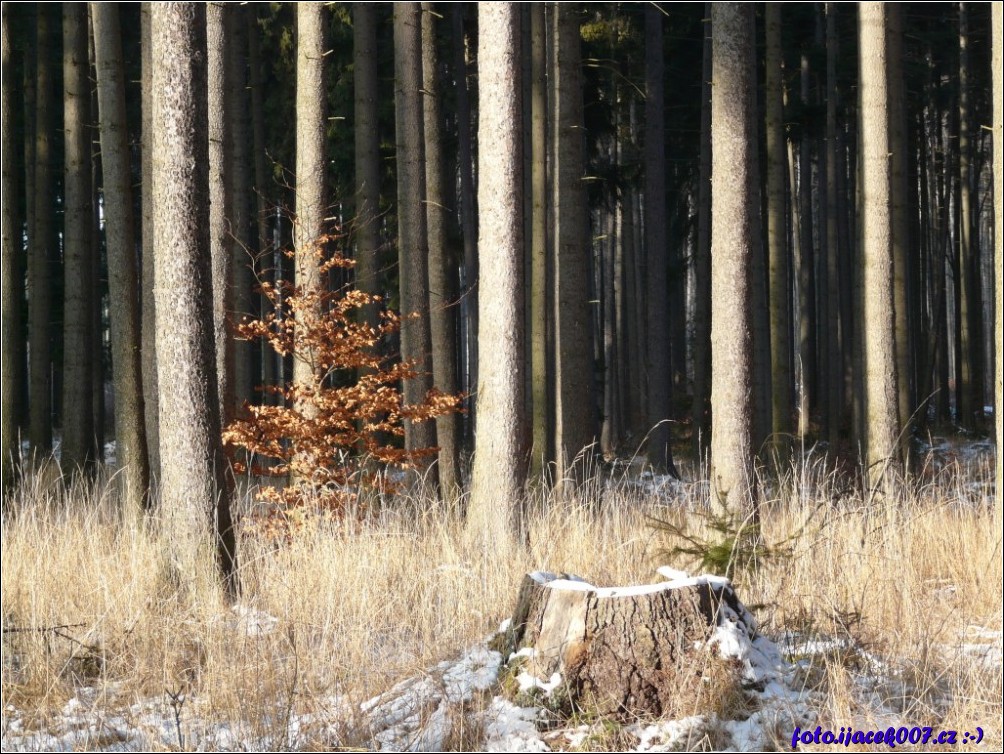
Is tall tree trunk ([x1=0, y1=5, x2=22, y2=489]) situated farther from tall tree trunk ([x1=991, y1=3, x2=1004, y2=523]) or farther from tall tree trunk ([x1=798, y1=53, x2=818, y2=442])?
tall tree trunk ([x1=798, y1=53, x2=818, y2=442])

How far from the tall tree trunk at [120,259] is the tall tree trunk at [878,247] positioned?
6543 mm

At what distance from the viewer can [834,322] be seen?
17578 millimetres

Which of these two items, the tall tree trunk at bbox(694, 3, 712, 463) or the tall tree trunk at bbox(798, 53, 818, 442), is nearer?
the tall tree trunk at bbox(694, 3, 712, 463)

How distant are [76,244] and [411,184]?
392cm

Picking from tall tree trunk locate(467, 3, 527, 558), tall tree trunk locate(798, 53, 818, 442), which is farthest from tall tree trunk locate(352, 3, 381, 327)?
tall tree trunk locate(798, 53, 818, 442)

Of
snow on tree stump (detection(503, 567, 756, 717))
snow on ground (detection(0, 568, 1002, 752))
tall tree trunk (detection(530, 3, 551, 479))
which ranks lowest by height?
snow on ground (detection(0, 568, 1002, 752))

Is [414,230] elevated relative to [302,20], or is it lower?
lower

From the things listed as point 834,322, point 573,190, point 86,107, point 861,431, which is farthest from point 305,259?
point 834,322

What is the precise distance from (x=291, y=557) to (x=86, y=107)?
805 cm

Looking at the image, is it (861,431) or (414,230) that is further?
(861,431)

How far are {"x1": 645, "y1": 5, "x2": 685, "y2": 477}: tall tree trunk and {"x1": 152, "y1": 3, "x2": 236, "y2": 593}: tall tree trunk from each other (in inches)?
408

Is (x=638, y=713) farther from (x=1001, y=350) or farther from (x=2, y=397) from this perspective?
(x=2, y=397)

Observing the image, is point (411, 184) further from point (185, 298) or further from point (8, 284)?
point (8, 284)

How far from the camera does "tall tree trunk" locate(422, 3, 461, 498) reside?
36.6ft
